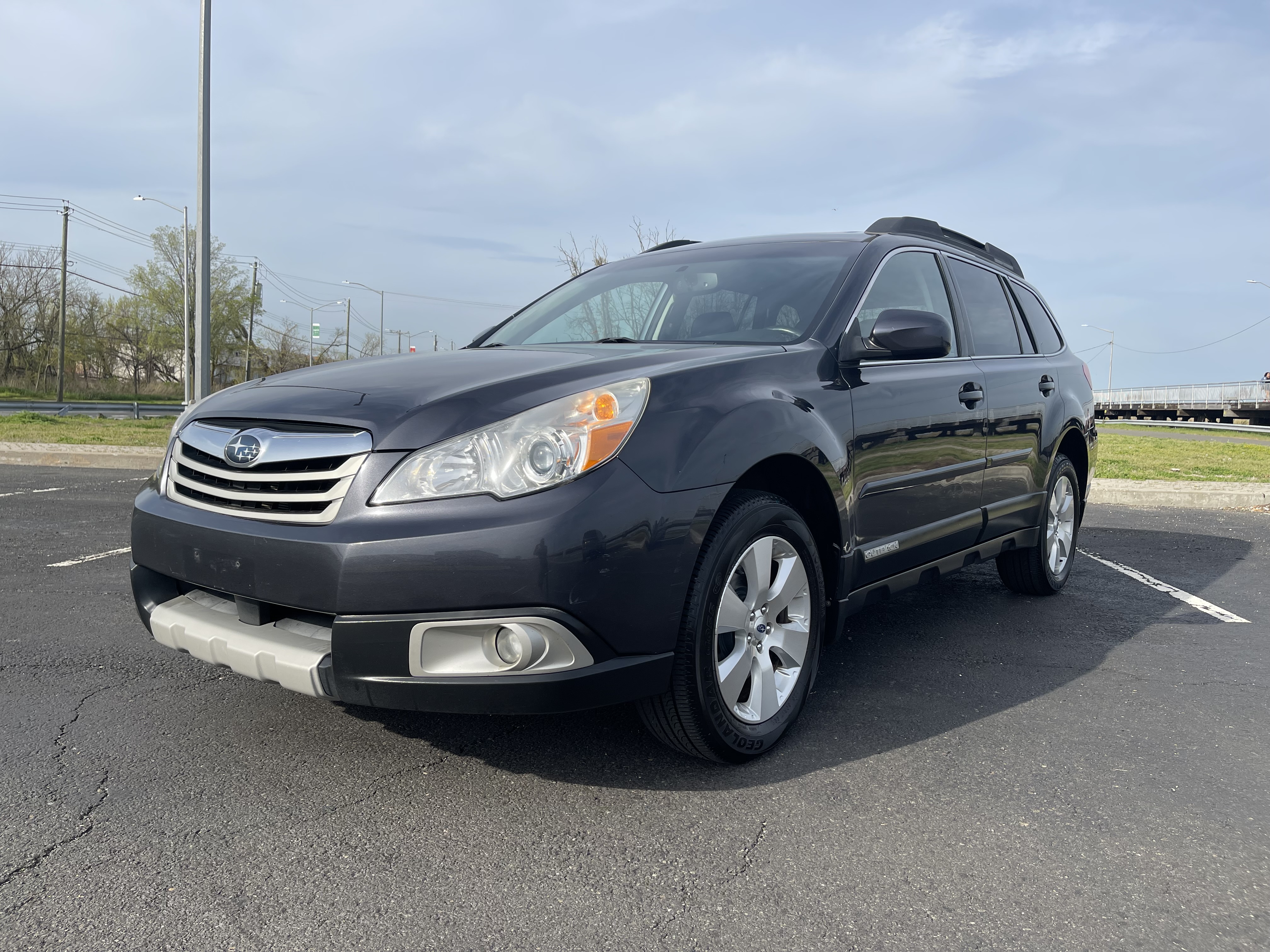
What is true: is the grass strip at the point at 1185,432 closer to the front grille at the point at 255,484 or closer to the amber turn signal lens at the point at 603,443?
the amber turn signal lens at the point at 603,443

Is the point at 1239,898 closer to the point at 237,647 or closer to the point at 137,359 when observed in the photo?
the point at 237,647

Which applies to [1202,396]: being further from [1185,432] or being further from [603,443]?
[603,443]

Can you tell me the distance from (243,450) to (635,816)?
1.51 metres

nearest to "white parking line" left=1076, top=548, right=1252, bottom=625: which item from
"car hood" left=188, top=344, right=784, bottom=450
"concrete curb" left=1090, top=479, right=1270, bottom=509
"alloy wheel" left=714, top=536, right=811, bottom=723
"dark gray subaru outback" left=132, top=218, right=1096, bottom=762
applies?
"dark gray subaru outback" left=132, top=218, right=1096, bottom=762

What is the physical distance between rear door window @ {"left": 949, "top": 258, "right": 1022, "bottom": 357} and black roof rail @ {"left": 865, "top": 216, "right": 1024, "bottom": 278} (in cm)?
14

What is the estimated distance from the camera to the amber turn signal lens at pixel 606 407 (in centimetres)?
261

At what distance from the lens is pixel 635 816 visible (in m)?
2.66

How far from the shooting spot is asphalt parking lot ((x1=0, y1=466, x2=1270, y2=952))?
2129 mm

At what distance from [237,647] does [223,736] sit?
67 centimetres

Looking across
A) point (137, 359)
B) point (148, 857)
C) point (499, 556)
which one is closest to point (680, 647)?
point (499, 556)

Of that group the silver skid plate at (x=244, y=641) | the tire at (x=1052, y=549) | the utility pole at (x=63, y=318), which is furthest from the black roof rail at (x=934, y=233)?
the utility pole at (x=63, y=318)

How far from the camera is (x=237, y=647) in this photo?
104 inches

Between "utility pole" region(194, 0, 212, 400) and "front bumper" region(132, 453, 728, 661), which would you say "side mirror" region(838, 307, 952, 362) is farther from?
"utility pole" region(194, 0, 212, 400)

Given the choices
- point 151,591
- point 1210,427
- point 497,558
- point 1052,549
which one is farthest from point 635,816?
point 1210,427
